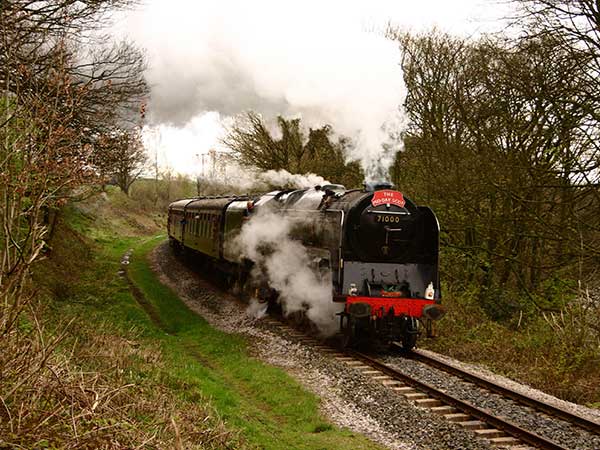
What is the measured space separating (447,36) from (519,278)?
827cm

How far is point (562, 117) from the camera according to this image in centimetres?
1173

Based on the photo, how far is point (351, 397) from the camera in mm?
8242

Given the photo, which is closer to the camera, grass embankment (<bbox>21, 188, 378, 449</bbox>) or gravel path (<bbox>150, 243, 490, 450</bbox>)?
grass embankment (<bbox>21, 188, 378, 449</bbox>)

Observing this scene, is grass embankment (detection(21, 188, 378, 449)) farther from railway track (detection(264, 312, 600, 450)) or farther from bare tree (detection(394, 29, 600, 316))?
bare tree (detection(394, 29, 600, 316))

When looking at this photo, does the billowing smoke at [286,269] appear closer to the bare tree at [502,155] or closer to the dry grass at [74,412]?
the bare tree at [502,155]

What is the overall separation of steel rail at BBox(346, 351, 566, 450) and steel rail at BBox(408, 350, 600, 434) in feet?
2.75

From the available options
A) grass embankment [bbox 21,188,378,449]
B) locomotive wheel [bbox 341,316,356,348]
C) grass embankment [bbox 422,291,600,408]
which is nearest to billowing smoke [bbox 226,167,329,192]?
grass embankment [bbox 21,188,378,449]

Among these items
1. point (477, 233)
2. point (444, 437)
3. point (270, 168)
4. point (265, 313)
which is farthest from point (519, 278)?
point (270, 168)

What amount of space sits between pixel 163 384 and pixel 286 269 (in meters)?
6.00

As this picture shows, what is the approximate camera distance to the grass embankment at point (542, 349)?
372 inches

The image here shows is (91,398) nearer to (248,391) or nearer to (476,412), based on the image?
(248,391)

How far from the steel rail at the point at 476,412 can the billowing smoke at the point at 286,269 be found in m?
2.28

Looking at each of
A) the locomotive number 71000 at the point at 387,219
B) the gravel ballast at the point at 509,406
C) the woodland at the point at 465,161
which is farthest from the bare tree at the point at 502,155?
the gravel ballast at the point at 509,406

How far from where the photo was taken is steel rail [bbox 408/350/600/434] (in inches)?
278
